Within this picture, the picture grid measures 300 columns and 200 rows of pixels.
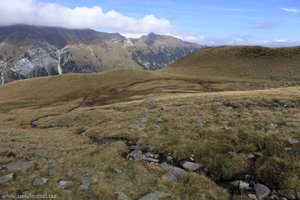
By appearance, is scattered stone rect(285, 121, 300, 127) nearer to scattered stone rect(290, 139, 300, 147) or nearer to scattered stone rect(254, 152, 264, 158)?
scattered stone rect(290, 139, 300, 147)

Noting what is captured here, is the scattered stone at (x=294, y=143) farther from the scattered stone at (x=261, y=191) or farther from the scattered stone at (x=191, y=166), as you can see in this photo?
the scattered stone at (x=191, y=166)

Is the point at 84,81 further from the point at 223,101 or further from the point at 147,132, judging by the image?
the point at 147,132

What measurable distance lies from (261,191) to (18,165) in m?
14.8

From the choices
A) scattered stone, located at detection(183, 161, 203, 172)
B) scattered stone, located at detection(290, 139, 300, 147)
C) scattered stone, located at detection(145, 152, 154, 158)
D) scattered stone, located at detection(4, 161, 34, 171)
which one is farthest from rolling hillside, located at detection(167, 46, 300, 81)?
scattered stone, located at detection(4, 161, 34, 171)

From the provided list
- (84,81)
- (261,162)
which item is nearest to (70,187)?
(261,162)

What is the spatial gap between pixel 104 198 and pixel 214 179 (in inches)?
247

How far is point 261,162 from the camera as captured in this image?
748 inches

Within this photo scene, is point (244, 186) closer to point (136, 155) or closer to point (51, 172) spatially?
point (136, 155)

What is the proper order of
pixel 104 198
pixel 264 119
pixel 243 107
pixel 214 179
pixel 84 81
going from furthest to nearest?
1. pixel 84 81
2. pixel 243 107
3. pixel 264 119
4. pixel 214 179
5. pixel 104 198

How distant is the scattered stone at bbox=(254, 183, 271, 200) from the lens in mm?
16081

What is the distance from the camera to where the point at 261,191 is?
16.4 metres

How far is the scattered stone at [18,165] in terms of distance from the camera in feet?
67.7

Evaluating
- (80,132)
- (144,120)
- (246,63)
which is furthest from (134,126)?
(246,63)

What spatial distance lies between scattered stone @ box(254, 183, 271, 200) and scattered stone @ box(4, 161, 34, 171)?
13.6 metres
